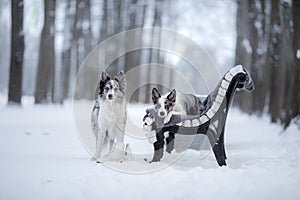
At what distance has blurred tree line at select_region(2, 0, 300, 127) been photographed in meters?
11.1

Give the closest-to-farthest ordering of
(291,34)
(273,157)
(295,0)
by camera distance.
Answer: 1. (273,157)
2. (295,0)
3. (291,34)

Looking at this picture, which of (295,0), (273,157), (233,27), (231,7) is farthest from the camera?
(233,27)

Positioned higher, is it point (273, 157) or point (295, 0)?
point (295, 0)

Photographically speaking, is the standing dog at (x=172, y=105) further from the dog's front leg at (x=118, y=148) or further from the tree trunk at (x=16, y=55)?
the tree trunk at (x=16, y=55)

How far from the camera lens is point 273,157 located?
16.1 feet

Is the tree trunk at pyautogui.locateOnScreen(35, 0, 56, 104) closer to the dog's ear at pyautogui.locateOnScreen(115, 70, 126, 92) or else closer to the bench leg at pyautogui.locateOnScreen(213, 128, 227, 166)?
the dog's ear at pyautogui.locateOnScreen(115, 70, 126, 92)

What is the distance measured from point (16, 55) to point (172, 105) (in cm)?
827

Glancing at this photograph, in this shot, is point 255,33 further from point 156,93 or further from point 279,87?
point 156,93

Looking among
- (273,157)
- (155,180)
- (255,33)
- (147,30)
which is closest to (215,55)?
(147,30)

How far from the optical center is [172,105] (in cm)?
447

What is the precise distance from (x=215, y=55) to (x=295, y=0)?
17256 millimetres

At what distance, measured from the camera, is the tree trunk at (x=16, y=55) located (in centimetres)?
1108

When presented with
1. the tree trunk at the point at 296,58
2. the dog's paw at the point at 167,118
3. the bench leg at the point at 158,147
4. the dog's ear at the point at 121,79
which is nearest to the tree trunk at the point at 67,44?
the tree trunk at the point at 296,58

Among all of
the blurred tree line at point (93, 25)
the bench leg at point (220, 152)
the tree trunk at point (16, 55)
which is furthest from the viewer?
the blurred tree line at point (93, 25)
